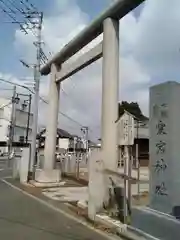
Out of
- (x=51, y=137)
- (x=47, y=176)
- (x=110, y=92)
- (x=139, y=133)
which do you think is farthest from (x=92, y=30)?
(x=139, y=133)

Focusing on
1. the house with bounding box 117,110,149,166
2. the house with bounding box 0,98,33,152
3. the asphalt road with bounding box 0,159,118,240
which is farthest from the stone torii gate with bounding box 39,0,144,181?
the house with bounding box 0,98,33,152

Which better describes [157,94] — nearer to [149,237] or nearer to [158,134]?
[158,134]

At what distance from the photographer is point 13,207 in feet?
42.7

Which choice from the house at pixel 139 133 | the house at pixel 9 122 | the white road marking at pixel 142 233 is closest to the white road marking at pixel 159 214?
the white road marking at pixel 142 233

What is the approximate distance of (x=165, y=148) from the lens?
8.14m

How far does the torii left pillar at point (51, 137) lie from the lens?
21.1 m

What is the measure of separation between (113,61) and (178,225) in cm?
697

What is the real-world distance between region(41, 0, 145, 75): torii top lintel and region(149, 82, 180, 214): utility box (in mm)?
4780

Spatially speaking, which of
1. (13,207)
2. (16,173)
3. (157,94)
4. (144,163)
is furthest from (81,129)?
(157,94)

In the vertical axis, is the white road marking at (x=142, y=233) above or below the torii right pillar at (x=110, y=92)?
below

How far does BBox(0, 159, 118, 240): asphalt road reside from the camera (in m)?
8.70

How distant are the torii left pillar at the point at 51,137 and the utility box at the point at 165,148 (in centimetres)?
1302

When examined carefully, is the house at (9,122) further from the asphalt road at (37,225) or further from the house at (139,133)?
the asphalt road at (37,225)

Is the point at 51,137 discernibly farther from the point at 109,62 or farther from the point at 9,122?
the point at 9,122
